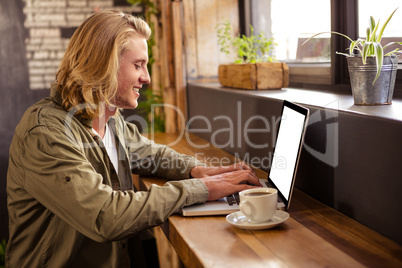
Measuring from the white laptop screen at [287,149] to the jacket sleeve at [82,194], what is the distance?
0.89 ft

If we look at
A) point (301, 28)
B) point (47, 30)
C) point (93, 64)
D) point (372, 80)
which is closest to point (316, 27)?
point (301, 28)

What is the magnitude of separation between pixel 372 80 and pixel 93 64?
0.86m

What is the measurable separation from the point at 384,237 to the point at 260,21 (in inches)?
77.7

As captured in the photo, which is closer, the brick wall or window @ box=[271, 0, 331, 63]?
window @ box=[271, 0, 331, 63]

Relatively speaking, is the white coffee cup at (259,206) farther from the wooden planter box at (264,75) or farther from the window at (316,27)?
the wooden planter box at (264,75)

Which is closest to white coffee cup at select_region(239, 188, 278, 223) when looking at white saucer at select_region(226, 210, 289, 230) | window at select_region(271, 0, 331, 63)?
white saucer at select_region(226, 210, 289, 230)

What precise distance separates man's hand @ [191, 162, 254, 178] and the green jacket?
228mm

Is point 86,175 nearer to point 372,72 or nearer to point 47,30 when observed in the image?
point 372,72

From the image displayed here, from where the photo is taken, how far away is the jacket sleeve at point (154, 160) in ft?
6.04

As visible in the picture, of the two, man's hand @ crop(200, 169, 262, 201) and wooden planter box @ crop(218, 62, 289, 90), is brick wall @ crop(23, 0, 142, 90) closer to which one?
wooden planter box @ crop(218, 62, 289, 90)

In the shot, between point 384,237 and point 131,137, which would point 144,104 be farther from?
point 384,237

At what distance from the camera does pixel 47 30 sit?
388 cm

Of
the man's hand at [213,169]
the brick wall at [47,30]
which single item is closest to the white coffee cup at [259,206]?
the man's hand at [213,169]

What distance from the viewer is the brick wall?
151 inches
